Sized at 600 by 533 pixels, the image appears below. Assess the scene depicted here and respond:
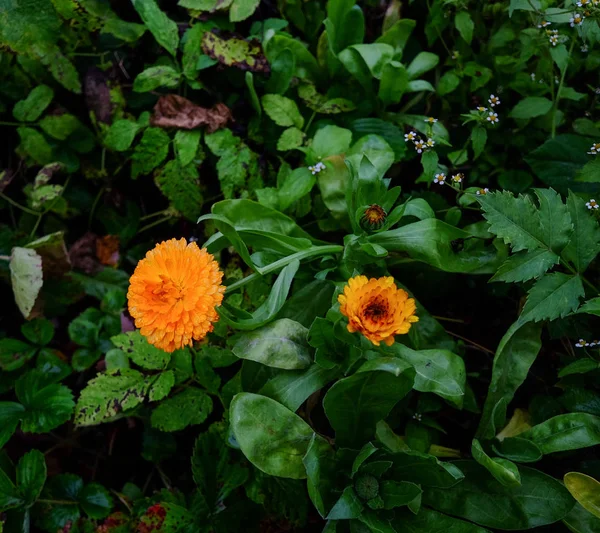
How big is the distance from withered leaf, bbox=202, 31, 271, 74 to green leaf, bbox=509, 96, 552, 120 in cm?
62

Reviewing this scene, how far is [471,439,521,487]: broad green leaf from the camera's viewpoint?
3.06 ft

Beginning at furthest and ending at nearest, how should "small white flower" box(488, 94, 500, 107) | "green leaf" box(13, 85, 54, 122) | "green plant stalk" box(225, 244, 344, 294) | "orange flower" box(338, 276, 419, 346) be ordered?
"green leaf" box(13, 85, 54, 122)
"small white flower" box(488, 94, 500, 107)
"green plant stalk" box(225, 244, 344, 294)
"orange flower" box(338, 276, 419, 346)

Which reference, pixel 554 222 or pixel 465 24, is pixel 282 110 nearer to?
pixel 465 24

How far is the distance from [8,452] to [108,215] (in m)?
0.70

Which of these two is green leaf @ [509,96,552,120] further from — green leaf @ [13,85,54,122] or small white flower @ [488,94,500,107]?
green leaf @ [13,85,54,122]

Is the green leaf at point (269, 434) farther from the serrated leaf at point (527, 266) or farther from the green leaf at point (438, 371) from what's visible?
the serrated leaf at point (527, 266)

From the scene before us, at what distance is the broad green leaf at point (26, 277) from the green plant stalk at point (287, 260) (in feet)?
1.81

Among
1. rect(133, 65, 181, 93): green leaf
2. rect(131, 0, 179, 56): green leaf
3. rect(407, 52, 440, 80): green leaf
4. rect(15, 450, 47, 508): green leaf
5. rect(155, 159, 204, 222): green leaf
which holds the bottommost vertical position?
rect(15, 450, 47, 508): green leaf

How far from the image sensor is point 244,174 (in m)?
1.36

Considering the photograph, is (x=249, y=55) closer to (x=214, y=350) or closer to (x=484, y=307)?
(x=214, y=350)

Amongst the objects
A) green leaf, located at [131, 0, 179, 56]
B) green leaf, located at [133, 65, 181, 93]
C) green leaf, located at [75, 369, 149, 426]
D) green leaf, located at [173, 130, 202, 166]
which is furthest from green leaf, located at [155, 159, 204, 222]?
green leaf, located at [75, 369, 149, 426]

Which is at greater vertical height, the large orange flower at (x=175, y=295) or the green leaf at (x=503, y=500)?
the large orange flower at (x=175, y=295)

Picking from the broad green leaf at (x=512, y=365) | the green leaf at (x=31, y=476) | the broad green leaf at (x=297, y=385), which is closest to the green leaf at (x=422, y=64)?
the broad green leaf at (x=512, y=365)

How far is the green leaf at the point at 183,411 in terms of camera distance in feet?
4.02
